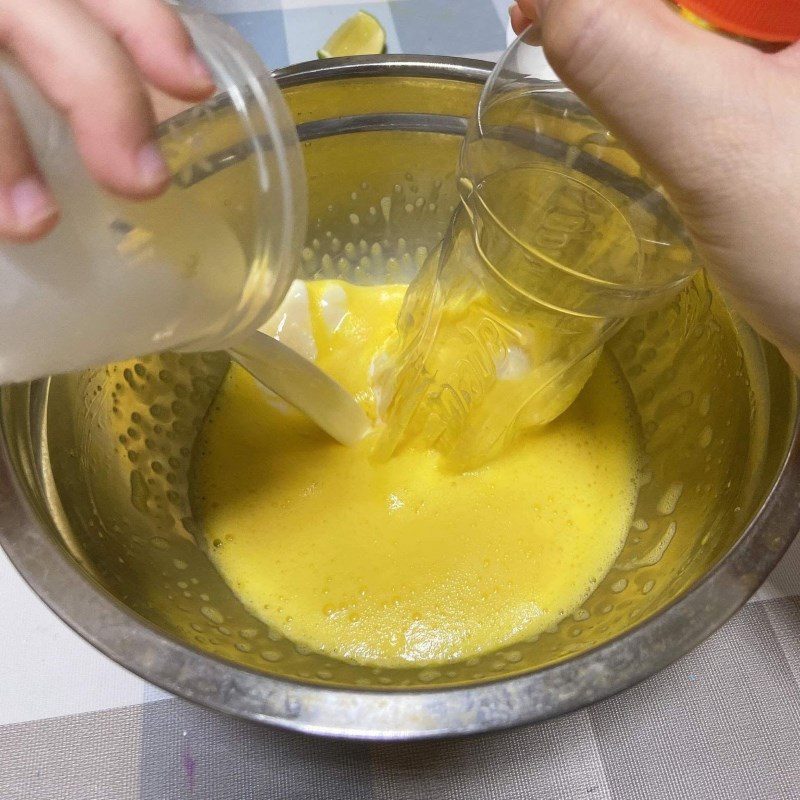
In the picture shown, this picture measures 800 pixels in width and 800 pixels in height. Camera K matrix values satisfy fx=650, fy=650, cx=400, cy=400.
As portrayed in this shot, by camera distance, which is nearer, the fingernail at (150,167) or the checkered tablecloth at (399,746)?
the fingernail at (150,167)

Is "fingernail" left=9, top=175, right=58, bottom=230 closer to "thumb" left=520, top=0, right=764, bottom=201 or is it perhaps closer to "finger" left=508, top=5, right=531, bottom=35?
"thumb" left=520, top=0, right=764, bottom=201

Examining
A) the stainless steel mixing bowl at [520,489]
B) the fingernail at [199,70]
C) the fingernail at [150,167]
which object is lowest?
the stainless steel mixing bowl at [520,489]

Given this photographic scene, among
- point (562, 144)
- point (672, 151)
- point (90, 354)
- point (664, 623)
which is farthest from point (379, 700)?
point (562, 144)

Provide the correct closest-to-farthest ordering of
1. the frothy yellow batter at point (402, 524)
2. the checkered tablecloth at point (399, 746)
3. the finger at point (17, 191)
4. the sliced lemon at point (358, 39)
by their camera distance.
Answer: the finger at point (17, 191) → the checkered tablecloth at point (399, 746) → the frothy yellow batter at point (402, 524) → the sliced lemon at point (358, 39)

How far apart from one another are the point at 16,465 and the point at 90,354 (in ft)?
0.56

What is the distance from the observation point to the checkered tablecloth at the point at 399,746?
691 millimetres

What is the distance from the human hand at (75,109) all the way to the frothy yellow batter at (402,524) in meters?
0.58

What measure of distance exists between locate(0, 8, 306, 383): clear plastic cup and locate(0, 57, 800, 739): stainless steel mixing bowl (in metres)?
0.02

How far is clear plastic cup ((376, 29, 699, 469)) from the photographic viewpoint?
2.50ft

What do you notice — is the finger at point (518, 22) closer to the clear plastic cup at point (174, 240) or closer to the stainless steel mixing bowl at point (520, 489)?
the stainless steel mixing bowl at point (520, 489)

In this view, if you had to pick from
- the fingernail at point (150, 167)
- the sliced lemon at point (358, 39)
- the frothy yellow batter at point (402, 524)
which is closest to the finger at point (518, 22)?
the sliced lemon at point (358, 39)

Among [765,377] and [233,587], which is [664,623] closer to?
[765,377]

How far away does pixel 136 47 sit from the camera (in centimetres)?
40

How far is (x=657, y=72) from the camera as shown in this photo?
407mm
